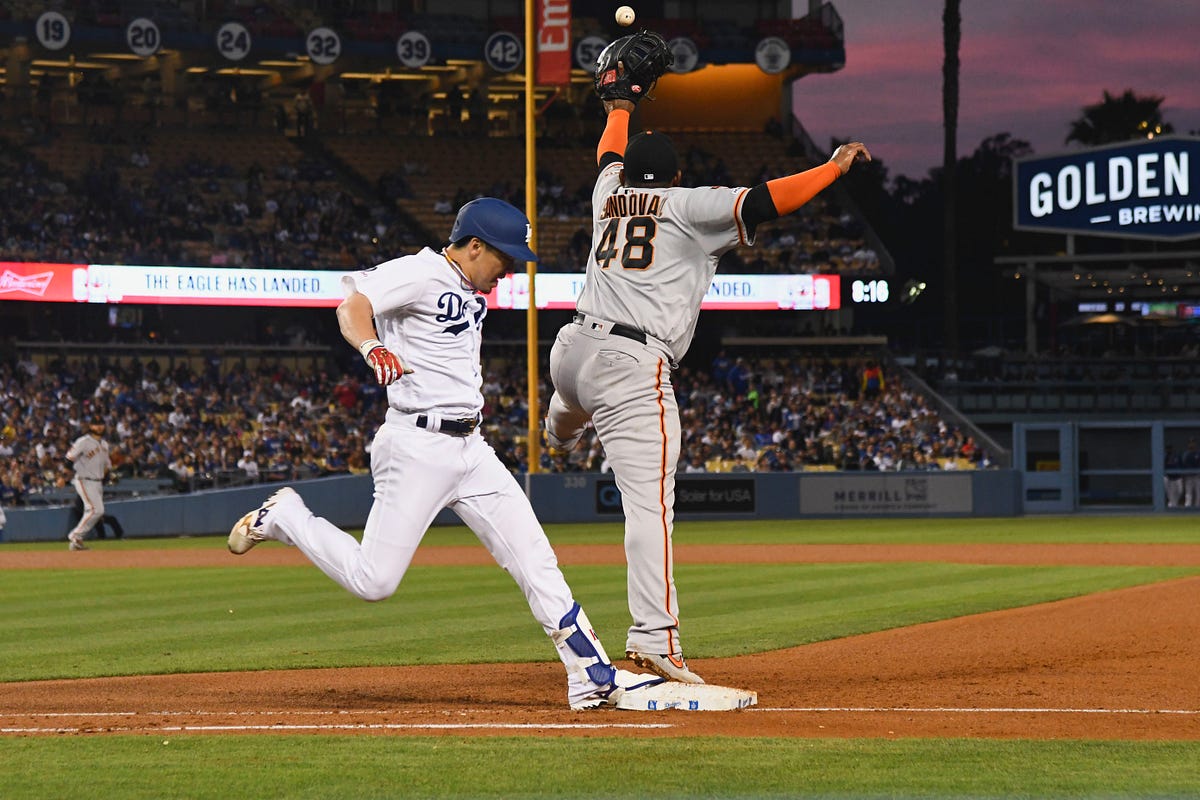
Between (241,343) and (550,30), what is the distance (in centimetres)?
1006

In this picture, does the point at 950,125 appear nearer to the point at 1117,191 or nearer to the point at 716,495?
the point at 1117,191

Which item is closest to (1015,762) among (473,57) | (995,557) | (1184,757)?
(1184,757)

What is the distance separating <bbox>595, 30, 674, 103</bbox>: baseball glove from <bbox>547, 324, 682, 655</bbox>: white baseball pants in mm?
1349

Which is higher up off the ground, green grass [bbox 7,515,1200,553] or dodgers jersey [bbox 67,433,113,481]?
dodgers jersey [bbox 67,433,113,481]

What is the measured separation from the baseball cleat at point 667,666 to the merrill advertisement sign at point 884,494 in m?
22.4

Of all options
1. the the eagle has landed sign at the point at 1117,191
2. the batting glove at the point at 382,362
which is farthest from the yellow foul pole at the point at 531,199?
the batting glove at the point at 382,362

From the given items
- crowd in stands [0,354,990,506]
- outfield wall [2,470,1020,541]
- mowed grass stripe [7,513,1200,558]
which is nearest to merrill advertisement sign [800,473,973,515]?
outfield wall [2,470,1020,541]

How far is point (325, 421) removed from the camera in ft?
101

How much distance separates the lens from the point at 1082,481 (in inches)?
1313

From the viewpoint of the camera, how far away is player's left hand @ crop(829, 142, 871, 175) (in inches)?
238

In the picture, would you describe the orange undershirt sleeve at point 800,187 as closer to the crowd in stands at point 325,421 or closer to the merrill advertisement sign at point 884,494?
the crowd in stands at point 325,421

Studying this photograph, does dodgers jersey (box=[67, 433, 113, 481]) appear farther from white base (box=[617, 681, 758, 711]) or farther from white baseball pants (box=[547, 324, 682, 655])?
white base (box=[617, 681, 758, 711])

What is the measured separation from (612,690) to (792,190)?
6.85ft

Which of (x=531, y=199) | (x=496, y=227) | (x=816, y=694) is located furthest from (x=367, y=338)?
(x=531, y=199)
